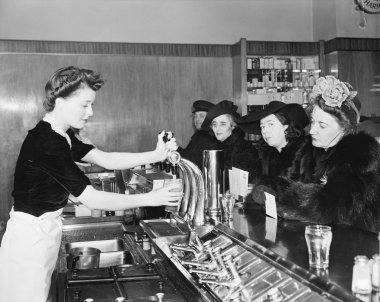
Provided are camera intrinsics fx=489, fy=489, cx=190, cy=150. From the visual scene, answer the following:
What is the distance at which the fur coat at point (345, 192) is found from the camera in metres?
2.01

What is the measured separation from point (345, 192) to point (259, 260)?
52 centimetres

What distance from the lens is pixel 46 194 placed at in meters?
2.18

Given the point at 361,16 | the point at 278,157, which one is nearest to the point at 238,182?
the point at 278,157

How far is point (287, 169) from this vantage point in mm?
3117

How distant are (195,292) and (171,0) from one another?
18.8 ft

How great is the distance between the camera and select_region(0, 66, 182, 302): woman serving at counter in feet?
6.88

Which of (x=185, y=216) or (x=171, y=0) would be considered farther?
(x=171, y=0)

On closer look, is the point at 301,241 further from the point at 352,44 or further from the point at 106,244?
the point at 352,44

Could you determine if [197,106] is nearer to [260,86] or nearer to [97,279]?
[260,86]

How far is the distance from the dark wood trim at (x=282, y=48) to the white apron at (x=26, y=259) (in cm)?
480

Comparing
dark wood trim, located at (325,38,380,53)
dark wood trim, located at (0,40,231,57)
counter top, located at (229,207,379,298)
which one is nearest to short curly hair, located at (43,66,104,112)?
counter top, located at (229,207,379,298)

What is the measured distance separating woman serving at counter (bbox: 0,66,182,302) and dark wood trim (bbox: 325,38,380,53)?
4981 mm

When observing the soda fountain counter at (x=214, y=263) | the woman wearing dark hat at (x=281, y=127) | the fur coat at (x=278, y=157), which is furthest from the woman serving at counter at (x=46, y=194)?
the woman wearing dark hat at (x=281, y=127)

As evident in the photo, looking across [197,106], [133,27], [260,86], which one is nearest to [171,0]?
[133,27]
